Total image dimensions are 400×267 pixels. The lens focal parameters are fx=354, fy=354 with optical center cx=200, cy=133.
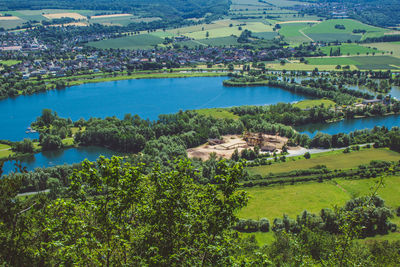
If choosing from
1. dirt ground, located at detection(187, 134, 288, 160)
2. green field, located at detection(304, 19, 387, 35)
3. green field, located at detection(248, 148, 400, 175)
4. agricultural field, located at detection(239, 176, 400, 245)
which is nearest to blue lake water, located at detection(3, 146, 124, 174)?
dirt ground, located at detection(187, 134, 288, 160)

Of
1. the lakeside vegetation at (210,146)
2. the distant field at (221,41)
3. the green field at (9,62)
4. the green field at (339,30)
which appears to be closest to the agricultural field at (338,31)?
the green field at (339,30)

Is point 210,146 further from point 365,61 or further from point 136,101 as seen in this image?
point 365,61

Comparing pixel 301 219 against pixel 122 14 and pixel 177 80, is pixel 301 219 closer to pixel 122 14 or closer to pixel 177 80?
pixel 177 80

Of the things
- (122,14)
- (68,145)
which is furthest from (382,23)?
(68,145)

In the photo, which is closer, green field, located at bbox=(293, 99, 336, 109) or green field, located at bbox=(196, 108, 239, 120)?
green field, located at bbox=(196, 108, 239, 120)

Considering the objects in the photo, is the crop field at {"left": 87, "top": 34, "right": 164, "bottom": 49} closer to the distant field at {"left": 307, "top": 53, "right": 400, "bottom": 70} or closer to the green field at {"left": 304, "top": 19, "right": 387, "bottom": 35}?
the distant field at {"left": 307, "top": 53, "right": 400, "bottom": 70}
